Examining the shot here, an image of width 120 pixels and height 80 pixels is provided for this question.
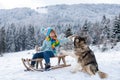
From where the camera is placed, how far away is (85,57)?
8.83 m

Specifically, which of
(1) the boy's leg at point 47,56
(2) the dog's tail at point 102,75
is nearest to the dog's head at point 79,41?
(2) the dog's tail at point 102,75

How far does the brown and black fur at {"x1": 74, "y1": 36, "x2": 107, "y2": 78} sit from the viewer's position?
871 centimetres

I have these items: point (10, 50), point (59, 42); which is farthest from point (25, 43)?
point (59, 42)

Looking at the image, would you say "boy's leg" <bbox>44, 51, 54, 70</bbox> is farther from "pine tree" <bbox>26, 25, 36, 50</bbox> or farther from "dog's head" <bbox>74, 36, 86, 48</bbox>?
"pine tree" <bbox>26, 25, 36, 50</bbox>

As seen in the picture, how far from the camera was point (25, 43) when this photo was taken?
9412 centimetres

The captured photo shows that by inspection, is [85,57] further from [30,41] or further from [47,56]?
[30,41]

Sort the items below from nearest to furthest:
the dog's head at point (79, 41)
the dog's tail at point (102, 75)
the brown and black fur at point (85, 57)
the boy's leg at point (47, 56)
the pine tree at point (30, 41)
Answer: the dog's tail at point (102, 75) < the brown and black fur at point (85, 57) < the dog's head at point (79, 41) < the boy's leg at point (47, 56) < the pine tree at point (30, 41)

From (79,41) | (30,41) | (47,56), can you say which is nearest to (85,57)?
(79,41)

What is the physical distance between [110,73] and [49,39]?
2.66 m

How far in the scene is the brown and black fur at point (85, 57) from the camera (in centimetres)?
871

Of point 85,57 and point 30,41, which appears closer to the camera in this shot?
point 85,57

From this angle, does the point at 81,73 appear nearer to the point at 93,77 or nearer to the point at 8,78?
the point at 93,77

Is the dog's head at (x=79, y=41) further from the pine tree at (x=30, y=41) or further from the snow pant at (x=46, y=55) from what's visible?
the pine tree at (x=30, y=41)

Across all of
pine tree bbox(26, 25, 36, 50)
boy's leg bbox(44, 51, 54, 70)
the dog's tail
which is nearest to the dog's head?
the dog's tail
